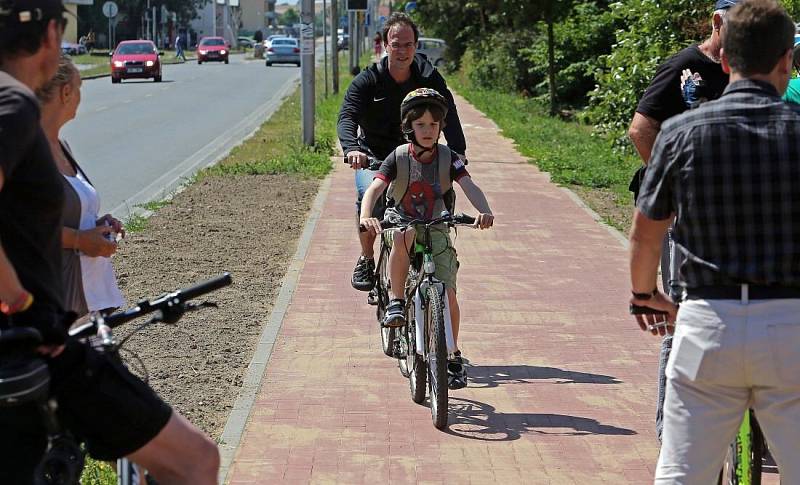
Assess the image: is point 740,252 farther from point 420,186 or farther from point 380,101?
point 380,101

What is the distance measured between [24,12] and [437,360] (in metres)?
3.54

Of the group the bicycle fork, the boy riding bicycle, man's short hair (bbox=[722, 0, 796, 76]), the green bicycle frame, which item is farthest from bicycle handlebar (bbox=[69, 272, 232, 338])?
the boy riding bicycle

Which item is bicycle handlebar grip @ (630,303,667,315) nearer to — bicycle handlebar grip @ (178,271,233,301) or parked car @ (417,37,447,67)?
bicycle handlebar grip @ (178,271,233,301)

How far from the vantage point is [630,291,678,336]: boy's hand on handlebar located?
12.9ft

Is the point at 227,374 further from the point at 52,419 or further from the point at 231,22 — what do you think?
the point at 231,22

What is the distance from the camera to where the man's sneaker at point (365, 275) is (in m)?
7.75

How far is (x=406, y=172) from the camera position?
6.69 meters

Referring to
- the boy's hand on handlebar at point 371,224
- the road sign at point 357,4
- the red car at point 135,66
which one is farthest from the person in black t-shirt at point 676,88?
the red car at point 135,66

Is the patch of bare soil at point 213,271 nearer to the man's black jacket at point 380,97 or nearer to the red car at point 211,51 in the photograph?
the man's black jacket at point 380,97

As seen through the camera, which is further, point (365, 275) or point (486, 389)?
point (365, 275)

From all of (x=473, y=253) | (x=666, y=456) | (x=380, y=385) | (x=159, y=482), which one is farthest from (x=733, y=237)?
(x=473, y=253)

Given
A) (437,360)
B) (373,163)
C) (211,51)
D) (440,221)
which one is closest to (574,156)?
(373,163)

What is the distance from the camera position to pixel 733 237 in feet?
11.4

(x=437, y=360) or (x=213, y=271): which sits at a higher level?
(x=437, y=360)
